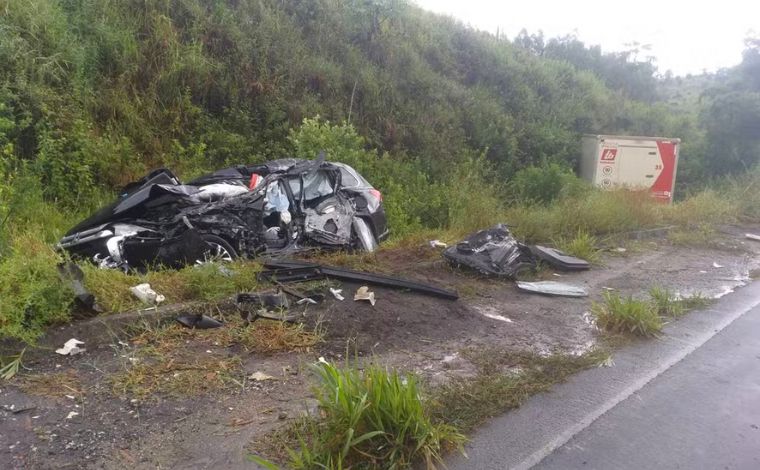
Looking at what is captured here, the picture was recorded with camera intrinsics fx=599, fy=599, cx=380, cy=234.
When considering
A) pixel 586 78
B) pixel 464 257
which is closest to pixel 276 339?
pixel 464 257

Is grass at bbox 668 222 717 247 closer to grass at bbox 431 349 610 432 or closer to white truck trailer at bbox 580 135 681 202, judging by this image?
white truck trailer at bbox 580 135 681 202

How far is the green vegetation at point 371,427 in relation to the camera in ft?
9.34

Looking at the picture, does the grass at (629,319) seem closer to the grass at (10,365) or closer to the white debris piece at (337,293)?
the white debris piece at (337,293)

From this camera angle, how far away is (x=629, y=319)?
5086 millimetres

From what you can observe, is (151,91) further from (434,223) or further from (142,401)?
(142,401)

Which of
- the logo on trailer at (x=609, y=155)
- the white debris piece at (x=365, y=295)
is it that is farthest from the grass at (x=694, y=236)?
the white debris piece at (x=365, y=295)

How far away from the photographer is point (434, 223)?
9273 mm

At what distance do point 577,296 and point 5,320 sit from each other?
5.02m

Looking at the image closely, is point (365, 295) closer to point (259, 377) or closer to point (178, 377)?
point (259, 377)

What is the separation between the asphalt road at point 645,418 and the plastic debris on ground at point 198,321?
2.16 meters

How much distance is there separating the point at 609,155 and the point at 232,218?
9.84 m

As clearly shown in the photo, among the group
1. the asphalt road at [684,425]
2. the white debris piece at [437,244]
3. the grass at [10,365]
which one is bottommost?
the asphalt road at [684,425]

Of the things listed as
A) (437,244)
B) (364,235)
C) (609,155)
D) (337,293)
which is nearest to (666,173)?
(609,155)

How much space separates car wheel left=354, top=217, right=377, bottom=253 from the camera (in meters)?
6.98
